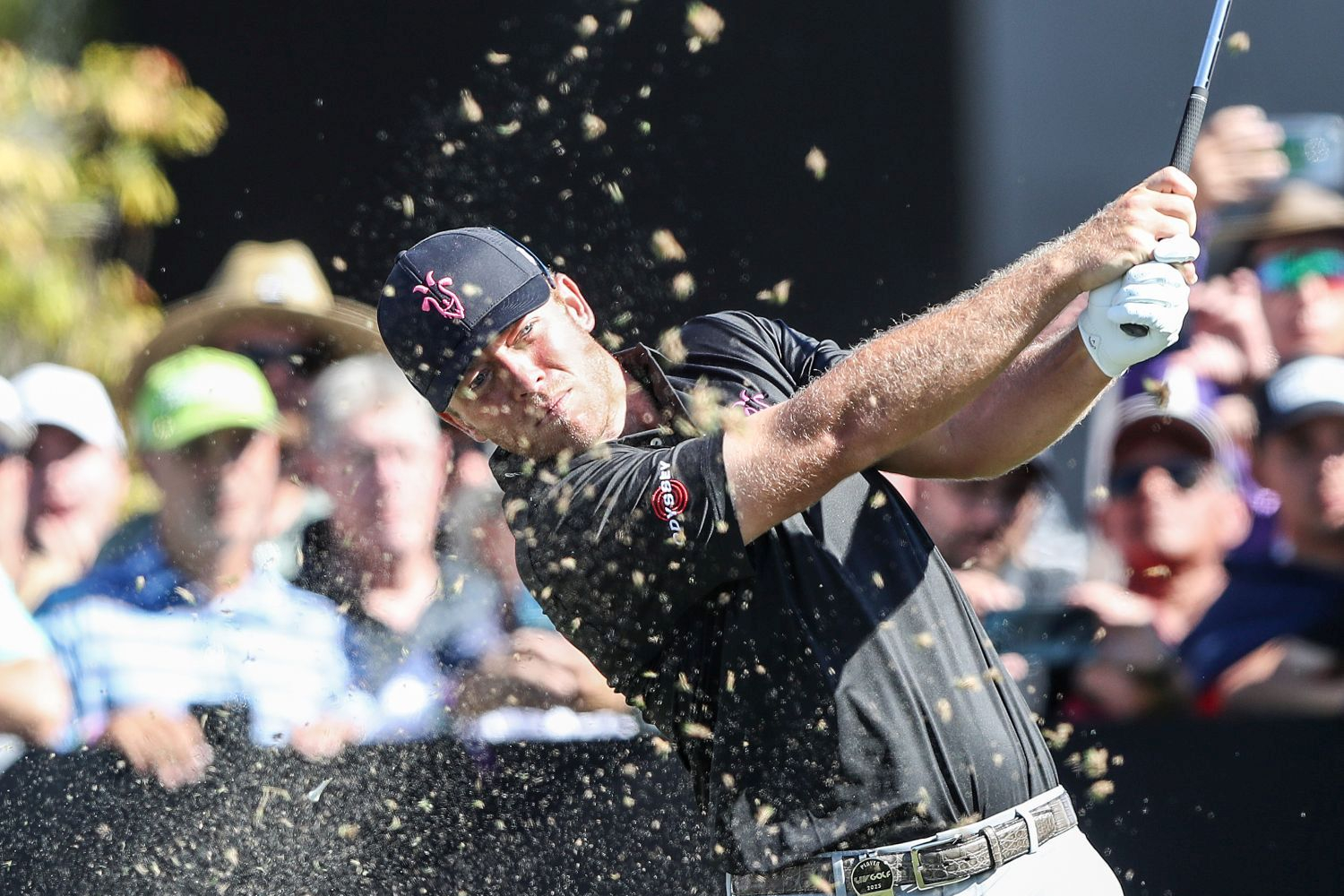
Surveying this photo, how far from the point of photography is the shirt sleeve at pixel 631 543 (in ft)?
8.61

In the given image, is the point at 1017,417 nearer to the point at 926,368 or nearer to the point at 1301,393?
the point at 926,368

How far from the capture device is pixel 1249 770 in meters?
3.83

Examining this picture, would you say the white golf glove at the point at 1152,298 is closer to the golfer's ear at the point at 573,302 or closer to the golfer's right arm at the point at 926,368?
the golfer's right arm at the point at 926,368

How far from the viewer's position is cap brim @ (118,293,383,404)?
469 centimetres

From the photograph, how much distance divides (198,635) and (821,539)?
2.00 meters

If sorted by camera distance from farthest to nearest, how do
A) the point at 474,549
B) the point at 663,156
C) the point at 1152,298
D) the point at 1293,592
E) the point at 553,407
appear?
the point at 663,156 < the point at 474,549 < the point at 1293,592 < the point at 553,407 < the point at 1152,298

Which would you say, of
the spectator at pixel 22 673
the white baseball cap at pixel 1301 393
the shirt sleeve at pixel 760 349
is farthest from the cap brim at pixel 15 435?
the white baseball cap at pixel 1301 393

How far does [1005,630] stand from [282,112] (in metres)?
2.89

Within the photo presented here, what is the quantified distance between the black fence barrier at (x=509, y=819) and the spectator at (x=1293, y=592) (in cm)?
9

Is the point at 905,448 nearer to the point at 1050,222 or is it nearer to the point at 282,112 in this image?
the point at 1050,222

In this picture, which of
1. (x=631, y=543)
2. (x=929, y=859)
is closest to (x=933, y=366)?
(x=631, y=543)

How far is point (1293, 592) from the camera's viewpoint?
152 inches

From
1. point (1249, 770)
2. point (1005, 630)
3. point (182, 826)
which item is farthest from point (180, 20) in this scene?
point (1249, 770)

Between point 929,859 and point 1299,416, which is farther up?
point 1299,416
